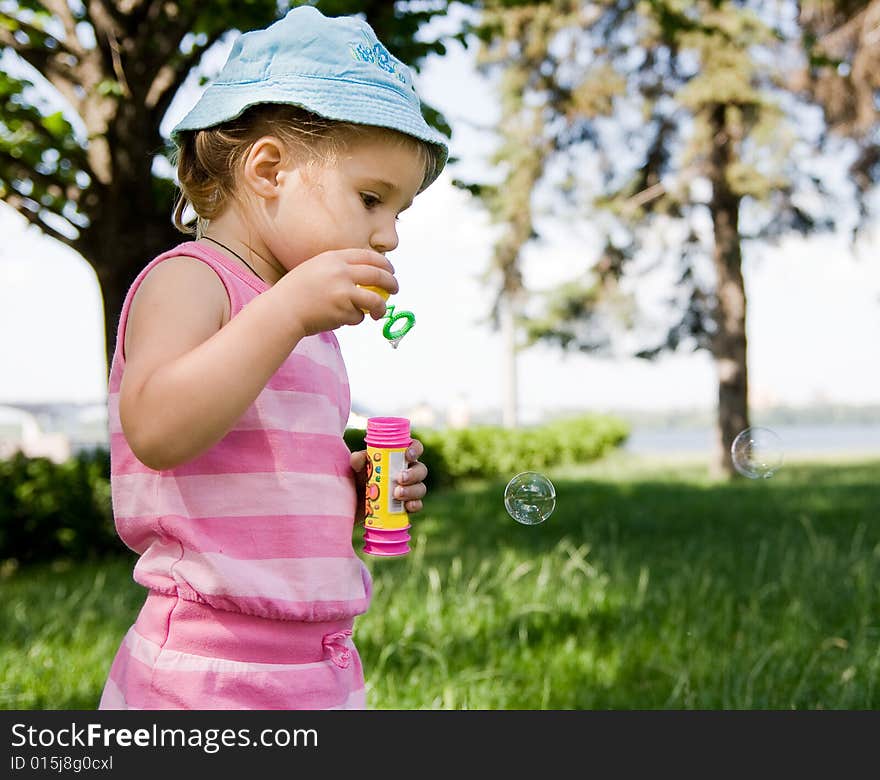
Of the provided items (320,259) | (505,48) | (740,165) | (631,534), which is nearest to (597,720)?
(320,259)

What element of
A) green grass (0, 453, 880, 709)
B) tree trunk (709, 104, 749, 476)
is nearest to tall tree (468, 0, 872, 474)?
tree trunk (709, 104, 749, 476)

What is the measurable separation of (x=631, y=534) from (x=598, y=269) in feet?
Answer: 30.2

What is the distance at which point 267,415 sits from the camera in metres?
1.52

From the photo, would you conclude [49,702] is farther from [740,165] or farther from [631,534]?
[740,165]

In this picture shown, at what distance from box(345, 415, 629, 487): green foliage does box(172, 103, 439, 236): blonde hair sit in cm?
869

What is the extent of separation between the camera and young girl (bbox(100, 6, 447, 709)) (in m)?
1.49

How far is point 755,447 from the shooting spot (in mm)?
3797

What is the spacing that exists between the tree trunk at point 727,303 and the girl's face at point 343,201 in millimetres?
13415

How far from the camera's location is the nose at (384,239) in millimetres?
1514

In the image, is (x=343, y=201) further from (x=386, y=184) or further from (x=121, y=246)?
(x=121, y=246)

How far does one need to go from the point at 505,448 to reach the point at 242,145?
16.9m

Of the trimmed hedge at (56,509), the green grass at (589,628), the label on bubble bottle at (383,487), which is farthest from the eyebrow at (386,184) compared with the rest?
the trimmed hedge at (56,509)

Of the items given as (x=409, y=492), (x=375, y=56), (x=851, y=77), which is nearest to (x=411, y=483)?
(x=409, y=492)

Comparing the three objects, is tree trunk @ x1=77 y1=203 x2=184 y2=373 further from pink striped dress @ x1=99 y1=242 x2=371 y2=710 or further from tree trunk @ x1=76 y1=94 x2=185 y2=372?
pink striped dress @ x1=99 y1=242 x2=371 y2=710
